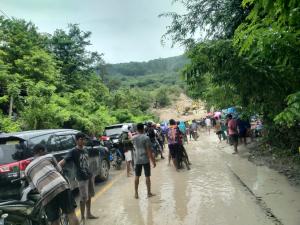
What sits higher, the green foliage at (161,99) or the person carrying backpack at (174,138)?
the green foliage at (161,99)

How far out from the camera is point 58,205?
626cm

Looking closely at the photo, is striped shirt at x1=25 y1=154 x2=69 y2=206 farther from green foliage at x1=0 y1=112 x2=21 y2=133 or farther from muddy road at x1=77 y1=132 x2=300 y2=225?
green foliage at x1=0 y1=112 x2=21 y2=133

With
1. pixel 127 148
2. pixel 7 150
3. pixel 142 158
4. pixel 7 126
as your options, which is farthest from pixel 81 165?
pixel 7 126

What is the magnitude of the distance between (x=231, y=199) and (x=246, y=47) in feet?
12.8

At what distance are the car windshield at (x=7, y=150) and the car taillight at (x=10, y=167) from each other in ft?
0.27

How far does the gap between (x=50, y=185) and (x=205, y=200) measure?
4.08 meters

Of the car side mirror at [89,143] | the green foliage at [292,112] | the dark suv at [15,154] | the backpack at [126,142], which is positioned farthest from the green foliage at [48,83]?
the green foliage at [292,112]

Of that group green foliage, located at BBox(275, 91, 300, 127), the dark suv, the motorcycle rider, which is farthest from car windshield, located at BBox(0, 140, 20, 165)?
the motorcycle rider

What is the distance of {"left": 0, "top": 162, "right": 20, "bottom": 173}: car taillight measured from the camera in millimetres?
7915

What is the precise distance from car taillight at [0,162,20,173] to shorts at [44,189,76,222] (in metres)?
2.15

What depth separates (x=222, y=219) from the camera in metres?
7.24

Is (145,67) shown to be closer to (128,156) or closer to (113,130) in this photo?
(113,130)

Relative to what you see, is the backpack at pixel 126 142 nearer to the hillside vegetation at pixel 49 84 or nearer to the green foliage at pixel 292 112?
the hillside vegetation at pixel 49 84

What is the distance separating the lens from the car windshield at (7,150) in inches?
316
